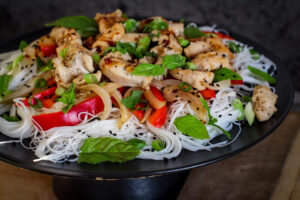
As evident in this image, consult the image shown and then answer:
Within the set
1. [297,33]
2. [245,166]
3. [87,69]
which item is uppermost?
[87,69]

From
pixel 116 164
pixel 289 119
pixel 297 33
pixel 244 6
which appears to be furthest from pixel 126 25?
pixel 297 33

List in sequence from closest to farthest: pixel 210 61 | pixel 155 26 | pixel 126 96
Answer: pixel 126 96 → pixel 210 61 → pixel 155 26

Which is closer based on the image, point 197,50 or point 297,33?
point 197,50

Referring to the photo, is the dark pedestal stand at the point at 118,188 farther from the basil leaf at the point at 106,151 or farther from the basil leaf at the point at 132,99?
the basil leaf at the point at 132,99

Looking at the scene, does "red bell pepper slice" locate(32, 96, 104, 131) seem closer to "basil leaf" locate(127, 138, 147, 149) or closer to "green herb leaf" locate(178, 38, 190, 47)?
"basil leaf" locate(127, 138, 147, 149)

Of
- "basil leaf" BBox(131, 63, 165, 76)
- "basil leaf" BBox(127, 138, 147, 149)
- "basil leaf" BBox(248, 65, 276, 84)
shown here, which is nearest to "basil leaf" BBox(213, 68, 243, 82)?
"basil leaf" BBox(248, 65, 276, 84)

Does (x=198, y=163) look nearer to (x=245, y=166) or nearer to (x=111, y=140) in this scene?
(x=111, y=140)

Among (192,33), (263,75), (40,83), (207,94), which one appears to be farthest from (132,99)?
(263,75)

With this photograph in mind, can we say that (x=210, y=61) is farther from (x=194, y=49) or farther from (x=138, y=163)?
(x=138, y=163)
